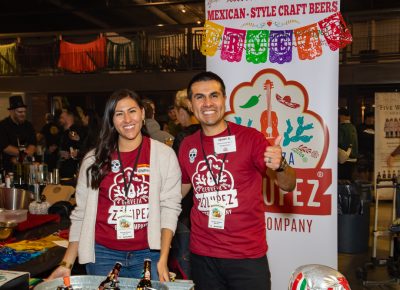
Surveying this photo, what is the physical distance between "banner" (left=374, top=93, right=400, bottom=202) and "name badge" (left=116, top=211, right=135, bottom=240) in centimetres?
572

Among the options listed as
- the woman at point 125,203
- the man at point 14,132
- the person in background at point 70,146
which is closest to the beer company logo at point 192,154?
the woman at point 125,203

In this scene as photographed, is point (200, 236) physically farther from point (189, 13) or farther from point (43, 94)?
point (189, 13)

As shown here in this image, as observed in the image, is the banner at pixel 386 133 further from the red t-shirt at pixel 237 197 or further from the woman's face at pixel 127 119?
the woman's face at pixel 127 119

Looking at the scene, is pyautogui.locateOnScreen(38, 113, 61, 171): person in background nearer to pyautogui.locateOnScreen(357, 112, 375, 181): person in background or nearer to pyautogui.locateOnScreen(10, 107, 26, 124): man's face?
pyautogui.locateOnScreen(10, 107, 26, 124): man's face

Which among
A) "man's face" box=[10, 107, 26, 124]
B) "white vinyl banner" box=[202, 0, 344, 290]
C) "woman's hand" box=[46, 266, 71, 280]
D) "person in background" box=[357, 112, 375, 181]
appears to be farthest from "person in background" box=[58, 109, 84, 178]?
"person in background" box=[357, 112, 375, 181]

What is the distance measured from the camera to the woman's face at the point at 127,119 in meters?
2.08

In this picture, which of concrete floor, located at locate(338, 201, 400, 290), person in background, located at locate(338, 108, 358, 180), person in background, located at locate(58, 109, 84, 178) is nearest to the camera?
concrete floor, located at locate(338, 201, 400, 290)

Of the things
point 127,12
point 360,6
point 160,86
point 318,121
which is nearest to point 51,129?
point 160,86

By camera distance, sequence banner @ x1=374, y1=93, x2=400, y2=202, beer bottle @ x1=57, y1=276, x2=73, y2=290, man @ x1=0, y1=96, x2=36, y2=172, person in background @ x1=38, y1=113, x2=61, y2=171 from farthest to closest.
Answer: banner @ x1=374, y1=93, x2=400, y2=202, person in background @ x1=38, y1=113, x2=61, y2=171, man @ x1=0, y1=96, x2=36, y2=172, beer bottle @ x1=57, y1=276, x2=73, y2=290

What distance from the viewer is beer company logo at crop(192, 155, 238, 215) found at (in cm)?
211

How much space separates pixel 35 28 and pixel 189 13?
4621 millimetres

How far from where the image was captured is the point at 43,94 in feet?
34.3

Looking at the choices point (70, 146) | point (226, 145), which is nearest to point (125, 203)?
point (226, 145)

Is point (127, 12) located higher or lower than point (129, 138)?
higher
